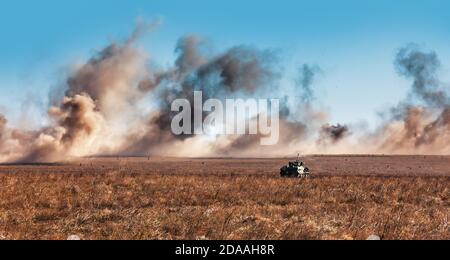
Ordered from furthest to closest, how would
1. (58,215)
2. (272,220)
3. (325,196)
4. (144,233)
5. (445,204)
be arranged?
(325,196) < (445,204) < (58,215) < (272,220) < (144,233)

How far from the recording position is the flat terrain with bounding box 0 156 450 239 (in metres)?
17.6

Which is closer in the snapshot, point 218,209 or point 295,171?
point 218,209

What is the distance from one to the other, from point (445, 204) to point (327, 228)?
12.7 m

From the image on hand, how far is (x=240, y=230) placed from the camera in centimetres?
1761

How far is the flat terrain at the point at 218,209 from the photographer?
17.6 m

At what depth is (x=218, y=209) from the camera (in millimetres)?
22297

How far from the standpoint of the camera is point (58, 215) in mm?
22172

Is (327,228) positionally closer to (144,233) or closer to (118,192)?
(144,233)

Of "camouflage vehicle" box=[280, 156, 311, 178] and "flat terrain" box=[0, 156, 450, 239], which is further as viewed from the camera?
"camouflage vehicle" box=[280, 156, 311, 178]

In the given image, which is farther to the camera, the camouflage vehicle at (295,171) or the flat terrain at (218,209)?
the camouflage vehicle at (295,171)
